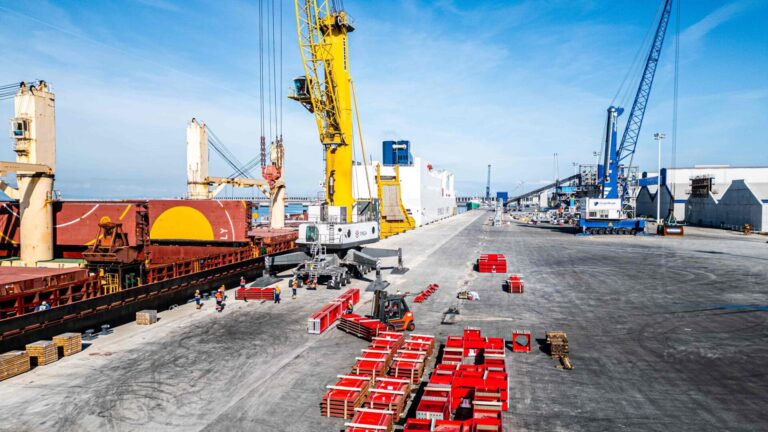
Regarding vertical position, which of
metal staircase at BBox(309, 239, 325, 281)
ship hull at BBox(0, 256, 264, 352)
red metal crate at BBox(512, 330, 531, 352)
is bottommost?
red metal crate at BBox(512, 330, 531, 352)

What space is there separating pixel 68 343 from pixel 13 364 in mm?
2242

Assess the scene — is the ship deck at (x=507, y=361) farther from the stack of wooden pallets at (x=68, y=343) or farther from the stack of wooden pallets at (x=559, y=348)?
the stack of wooden pallets at (x=559, y=348)

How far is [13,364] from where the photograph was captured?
16.8 metres

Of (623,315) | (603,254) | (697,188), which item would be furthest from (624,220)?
(623,315)

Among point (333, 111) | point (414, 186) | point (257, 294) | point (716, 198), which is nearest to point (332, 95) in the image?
point (333, 111)

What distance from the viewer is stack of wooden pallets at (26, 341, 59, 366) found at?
18.0m

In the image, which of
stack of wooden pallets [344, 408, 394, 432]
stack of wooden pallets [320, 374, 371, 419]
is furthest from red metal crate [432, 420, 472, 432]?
stack of wooden pallets [320, 374, 371, 419]

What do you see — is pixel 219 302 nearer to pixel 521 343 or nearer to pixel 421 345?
pixel 421 345

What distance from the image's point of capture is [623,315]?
2602 centimetres

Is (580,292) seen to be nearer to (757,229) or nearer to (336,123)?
(336,123)

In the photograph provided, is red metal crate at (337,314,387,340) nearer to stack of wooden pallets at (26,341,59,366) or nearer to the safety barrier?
the safety barrier

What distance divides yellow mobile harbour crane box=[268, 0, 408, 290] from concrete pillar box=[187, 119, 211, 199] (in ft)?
64.2

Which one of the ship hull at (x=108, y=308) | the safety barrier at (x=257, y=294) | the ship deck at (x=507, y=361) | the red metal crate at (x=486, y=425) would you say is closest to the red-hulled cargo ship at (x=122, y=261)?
the ship hull at (x=108, y=308)

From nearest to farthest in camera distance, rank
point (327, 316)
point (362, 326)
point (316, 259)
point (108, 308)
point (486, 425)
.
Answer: point (486, 425) → point (362, 326) → point (108, 308) → point (327, 316) → point (316, 259)
